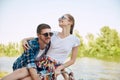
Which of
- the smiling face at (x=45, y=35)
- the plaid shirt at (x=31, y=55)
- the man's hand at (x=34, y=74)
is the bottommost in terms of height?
the man's hand at (x=34, y=74)

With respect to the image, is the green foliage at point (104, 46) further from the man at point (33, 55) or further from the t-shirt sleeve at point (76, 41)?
the man at point (33, 55)

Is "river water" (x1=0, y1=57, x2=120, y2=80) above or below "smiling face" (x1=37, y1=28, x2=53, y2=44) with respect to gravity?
below

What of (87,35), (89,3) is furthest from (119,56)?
(89,3)

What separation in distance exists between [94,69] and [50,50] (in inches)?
13.4

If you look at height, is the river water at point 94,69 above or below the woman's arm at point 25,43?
below

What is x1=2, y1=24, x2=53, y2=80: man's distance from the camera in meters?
2.53

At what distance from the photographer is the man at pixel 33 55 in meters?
2.53

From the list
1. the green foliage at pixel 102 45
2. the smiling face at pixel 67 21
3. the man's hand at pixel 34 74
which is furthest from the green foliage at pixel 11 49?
the smiling face at pixel 67 21

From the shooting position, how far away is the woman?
2518 mm

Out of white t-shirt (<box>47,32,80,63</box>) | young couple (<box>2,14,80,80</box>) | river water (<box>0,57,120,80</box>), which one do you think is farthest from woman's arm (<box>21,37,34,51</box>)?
river water (<box>0,57,120,80</box>)

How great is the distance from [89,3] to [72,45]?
34cm

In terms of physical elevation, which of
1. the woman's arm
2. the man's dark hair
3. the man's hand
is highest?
the man's dark hair

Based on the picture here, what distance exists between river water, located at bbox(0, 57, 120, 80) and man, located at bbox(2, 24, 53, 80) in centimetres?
21

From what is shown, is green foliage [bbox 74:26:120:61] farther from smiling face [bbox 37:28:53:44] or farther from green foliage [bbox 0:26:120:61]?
smiling face [bbox 37:28:53:44]
